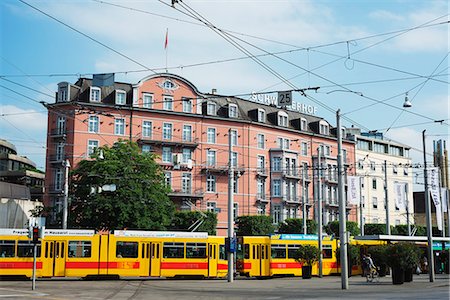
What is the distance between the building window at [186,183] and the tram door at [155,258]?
1001 inches

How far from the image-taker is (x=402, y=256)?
27.7m

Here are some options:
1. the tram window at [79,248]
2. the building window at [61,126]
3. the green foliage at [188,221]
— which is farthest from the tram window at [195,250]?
the building window at [61,126]

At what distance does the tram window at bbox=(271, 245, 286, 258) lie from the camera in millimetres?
37688

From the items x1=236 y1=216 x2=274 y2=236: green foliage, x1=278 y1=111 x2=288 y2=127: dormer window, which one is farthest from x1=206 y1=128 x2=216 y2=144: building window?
x1=278 y1=111 x2=288 y2=127: dormer window

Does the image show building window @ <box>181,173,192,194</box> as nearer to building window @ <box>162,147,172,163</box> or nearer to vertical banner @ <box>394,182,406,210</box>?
building window @ <box>162,147,172,163</box>

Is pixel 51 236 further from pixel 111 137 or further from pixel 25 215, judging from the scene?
pixel 111 137

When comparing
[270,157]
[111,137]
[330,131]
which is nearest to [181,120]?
[111,137]

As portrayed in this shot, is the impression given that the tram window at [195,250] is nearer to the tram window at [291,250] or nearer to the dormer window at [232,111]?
the tram window at [291,250]

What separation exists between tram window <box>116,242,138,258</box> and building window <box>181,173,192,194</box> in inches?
1022

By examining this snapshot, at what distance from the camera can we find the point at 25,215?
52875 millimetres

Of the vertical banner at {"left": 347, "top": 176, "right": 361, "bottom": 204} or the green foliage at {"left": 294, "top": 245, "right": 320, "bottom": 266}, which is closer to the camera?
the green foliage at {"left": 294, "top": 245, "right": 320, "bottom": 266}

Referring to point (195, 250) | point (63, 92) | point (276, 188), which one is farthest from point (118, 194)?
point (276, 188)

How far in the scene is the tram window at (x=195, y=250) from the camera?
35.1 m

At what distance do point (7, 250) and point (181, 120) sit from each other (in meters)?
31.4
